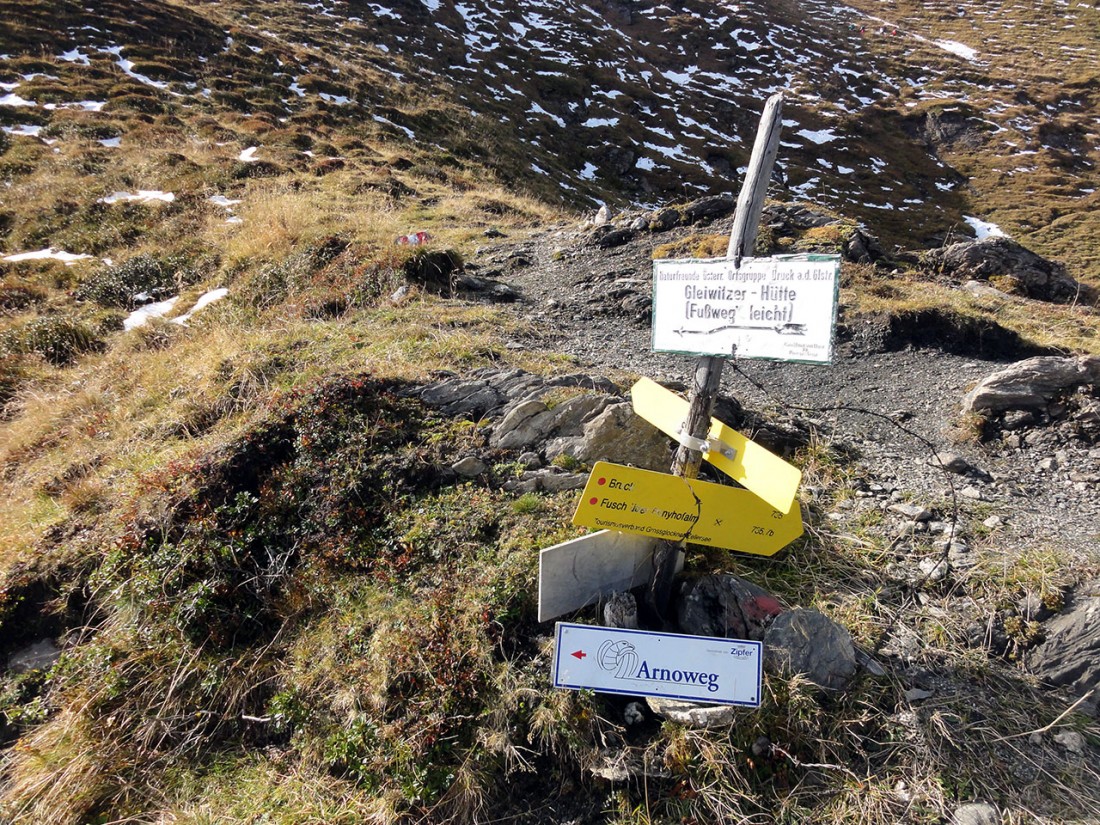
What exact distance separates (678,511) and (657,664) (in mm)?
A: 789

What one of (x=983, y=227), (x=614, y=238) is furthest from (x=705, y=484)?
(x=983, y=227)

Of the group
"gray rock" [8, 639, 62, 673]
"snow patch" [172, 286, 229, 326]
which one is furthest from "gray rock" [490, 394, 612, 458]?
"snow patch" [172, 286, 229, 326]

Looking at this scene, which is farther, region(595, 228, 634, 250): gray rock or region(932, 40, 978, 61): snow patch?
region(932, 40, 978, 61): snow patch

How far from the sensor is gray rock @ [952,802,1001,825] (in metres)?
2.45

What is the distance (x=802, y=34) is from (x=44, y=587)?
2706 inches

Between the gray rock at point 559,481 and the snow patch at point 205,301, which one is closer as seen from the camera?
the gray rock at point 559,481

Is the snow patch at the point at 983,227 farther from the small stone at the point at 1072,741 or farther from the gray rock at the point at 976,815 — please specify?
the gray rock at the point at 976,815

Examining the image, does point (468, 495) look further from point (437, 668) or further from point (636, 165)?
point (636, 165)

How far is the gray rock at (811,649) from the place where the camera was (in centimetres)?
293

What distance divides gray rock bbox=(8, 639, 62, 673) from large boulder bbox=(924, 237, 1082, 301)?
556 inches

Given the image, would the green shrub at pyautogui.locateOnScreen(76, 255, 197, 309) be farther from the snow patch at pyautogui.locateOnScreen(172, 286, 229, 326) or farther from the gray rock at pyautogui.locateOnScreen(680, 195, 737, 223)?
the gray rock at pyautogui.locateOnScreen(680, 195, 737, 223)

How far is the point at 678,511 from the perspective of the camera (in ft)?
9.80

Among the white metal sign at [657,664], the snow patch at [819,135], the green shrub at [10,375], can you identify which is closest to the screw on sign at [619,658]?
the white metal sign at [657,664]

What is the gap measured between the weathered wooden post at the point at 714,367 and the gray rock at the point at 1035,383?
13.4 feet
